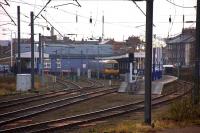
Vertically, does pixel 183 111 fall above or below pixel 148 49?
below

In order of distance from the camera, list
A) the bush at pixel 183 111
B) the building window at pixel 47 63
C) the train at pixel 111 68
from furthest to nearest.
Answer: the building window at pixel 47 63 → the train at pixel 111 68 → the bush at pixel 183 111

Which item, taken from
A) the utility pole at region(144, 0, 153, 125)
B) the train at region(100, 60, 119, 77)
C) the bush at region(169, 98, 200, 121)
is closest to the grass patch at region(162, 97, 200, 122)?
the bush at region(169, 98, 200, 121)

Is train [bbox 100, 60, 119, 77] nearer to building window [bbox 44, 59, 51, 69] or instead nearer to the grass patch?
building window [bbox 44, 59, 51, 69]

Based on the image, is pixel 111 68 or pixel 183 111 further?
pixel 111 68

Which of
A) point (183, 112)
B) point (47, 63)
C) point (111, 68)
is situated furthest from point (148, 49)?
point (47, 63)

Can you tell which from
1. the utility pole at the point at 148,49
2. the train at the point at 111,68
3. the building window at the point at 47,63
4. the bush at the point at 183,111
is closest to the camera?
the utility pole at the point at 148,49

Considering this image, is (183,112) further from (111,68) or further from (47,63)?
(47,63)

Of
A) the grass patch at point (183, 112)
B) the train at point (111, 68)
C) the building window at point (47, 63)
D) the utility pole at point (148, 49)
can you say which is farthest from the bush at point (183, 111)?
the building window at point (47, 63)

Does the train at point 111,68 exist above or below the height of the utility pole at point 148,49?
below

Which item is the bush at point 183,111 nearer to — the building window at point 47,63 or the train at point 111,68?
the train at point 111,68

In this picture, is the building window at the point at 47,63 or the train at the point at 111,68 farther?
the building window at the point at 47,63

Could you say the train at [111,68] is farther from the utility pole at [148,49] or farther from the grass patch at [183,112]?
the utility pole at [148,49]

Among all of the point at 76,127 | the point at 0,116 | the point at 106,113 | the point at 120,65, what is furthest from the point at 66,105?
the point at 120,65

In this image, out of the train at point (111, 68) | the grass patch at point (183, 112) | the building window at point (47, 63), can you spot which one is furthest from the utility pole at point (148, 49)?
the building window at point (47, 63)
